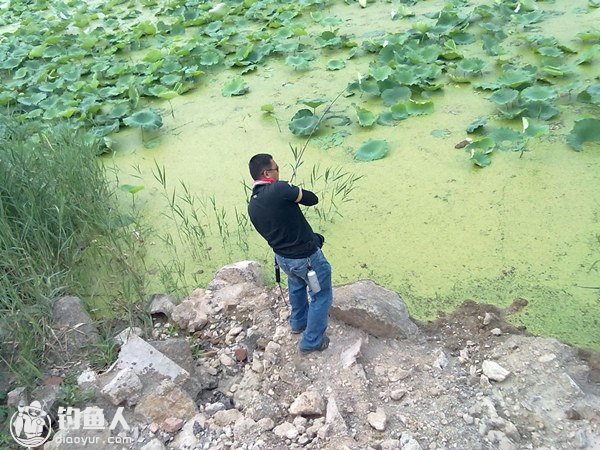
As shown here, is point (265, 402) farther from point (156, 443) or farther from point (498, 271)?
point (498, 271)

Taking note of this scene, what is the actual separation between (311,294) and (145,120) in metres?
2.23

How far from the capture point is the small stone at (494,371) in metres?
2.00

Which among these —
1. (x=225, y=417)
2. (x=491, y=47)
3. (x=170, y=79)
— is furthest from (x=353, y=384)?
(x=170, y=79)

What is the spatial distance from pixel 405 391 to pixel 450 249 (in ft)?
2.85

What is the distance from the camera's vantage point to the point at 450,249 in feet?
8.69

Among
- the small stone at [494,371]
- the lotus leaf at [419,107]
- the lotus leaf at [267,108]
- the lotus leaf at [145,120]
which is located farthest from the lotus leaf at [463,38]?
the small stone at [494,371]

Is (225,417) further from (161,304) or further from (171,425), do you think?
(161,304)

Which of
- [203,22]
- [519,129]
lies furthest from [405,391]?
[203,22]

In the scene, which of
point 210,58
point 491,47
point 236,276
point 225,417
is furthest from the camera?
point 210,58

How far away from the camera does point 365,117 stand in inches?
142

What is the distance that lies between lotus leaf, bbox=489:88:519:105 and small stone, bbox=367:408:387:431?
2.27m

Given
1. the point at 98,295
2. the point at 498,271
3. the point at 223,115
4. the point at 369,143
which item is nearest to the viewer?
the point at 498,271

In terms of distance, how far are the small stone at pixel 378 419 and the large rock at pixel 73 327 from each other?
1.11m

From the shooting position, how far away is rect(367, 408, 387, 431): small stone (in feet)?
6.05
